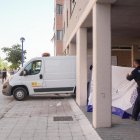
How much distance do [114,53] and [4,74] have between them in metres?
15.2

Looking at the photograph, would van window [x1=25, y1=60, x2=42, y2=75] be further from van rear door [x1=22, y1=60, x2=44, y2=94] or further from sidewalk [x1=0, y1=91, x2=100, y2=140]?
sidewalk [x1=0, y1=91, x2=100, y2=140]

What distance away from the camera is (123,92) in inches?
453

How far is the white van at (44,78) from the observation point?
60.6 feet

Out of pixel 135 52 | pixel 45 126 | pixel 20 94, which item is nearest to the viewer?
pixel 45 126

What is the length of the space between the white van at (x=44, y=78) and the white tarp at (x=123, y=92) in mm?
6661

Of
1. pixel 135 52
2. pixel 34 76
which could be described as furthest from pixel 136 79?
pixel 135 52

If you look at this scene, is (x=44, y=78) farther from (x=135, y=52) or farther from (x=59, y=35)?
(x=59, y=35)

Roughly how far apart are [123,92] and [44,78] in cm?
757

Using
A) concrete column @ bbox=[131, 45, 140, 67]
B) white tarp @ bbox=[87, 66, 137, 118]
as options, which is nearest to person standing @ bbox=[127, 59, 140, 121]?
white tarp @ bbox=[87, 66, 137, 118]

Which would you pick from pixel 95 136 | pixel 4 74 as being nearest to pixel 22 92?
pixel 95 136

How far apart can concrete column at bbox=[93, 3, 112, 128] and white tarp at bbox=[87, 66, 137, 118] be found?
157cm

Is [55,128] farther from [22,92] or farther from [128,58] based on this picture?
[128,58]

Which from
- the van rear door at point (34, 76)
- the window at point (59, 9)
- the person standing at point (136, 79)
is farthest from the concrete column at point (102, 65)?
the window at point (59, 9)

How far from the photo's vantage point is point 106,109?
9797 mm
